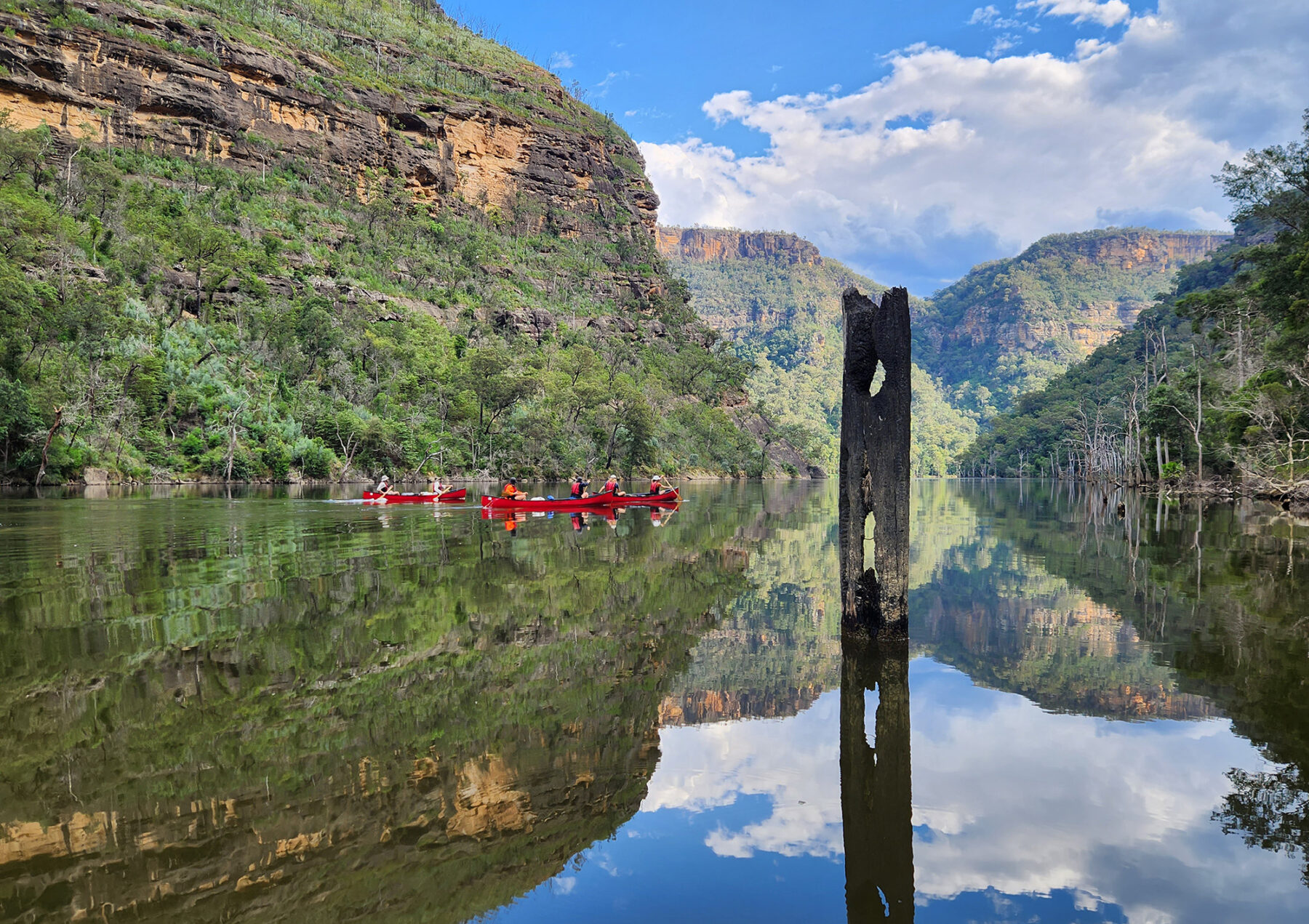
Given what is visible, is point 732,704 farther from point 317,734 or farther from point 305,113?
point 305,113

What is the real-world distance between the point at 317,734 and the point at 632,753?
2.42 m

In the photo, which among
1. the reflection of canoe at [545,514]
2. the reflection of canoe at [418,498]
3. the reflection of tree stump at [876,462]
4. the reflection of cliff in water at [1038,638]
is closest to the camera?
the reflection of cliff in water at [1038,638]

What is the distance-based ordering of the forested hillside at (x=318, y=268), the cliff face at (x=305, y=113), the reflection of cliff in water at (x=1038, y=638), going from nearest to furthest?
1. the reflection of cliff in water at (x=1038, y=638)
2. the forested hillside at (x=318, y=268)
3. the cliff face at (x=305, y=113)

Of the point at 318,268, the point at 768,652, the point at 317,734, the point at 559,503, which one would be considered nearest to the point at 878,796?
the point at 768,652

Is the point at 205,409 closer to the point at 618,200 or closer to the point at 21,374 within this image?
the point at 21,374

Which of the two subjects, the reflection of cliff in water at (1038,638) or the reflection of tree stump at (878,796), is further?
the reflection of cliff in water at (1038,638)

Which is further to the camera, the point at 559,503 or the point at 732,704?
the point at 559,503

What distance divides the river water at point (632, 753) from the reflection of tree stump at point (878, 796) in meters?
0.03

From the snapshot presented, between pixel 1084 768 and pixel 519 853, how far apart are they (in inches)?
173

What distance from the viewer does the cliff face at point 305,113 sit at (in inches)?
3034

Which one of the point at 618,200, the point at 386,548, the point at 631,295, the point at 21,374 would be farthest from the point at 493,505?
the point at 618,200

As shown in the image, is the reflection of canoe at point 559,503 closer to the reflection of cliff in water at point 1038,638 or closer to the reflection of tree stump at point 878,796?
the reflection of cliff in water at point 1038,638

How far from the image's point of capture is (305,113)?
9500cm

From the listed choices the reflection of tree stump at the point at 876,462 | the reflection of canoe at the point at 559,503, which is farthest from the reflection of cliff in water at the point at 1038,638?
the reflection of canoe at the point at 559,503
